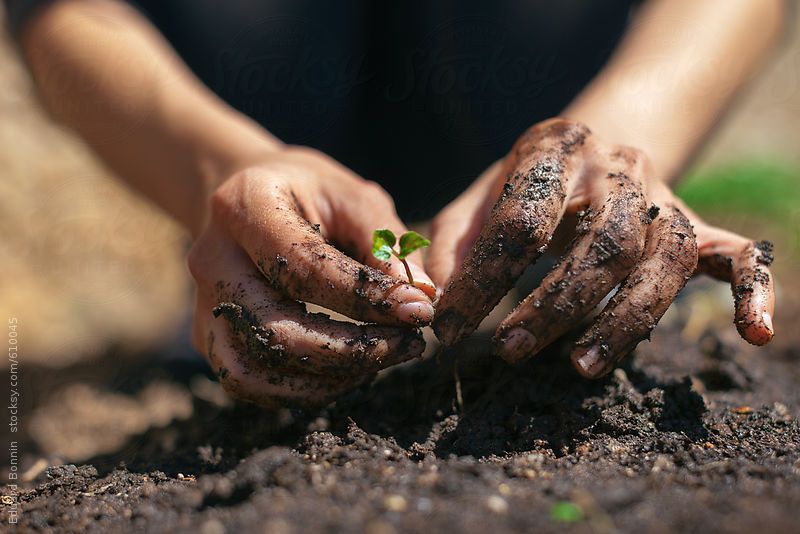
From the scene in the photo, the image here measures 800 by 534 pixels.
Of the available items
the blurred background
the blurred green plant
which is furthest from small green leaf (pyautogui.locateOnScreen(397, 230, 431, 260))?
the blurred green plant

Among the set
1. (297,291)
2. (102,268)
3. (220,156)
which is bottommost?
(102,268)

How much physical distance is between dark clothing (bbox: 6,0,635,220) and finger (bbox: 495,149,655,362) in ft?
5.92

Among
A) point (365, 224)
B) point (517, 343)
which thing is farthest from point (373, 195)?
point (517, 343)

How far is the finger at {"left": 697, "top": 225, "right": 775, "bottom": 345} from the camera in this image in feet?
4.53

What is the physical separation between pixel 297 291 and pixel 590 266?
68 centimetres

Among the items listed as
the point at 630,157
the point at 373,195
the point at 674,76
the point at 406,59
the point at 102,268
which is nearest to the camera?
A: the point at 630,157

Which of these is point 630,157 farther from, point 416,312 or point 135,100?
point 135,100

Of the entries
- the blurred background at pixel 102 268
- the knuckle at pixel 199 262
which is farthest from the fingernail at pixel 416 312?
the blurred background at pixel 102 268

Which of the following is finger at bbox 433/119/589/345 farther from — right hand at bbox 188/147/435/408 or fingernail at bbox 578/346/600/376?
fingernail at bbox 578/346/600/376

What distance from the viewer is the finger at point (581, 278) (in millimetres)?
1339

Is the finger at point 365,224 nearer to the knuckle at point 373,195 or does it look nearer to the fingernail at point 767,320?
the knuckle at point 373,195

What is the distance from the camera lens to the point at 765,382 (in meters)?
2.06

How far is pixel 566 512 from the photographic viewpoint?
1009 millimetres

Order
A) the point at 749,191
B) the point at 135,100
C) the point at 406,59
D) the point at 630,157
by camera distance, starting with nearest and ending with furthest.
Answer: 1. the point at 630,157
2. the point at 135,100
3. the point at 406,59
4. the point at 749,191
